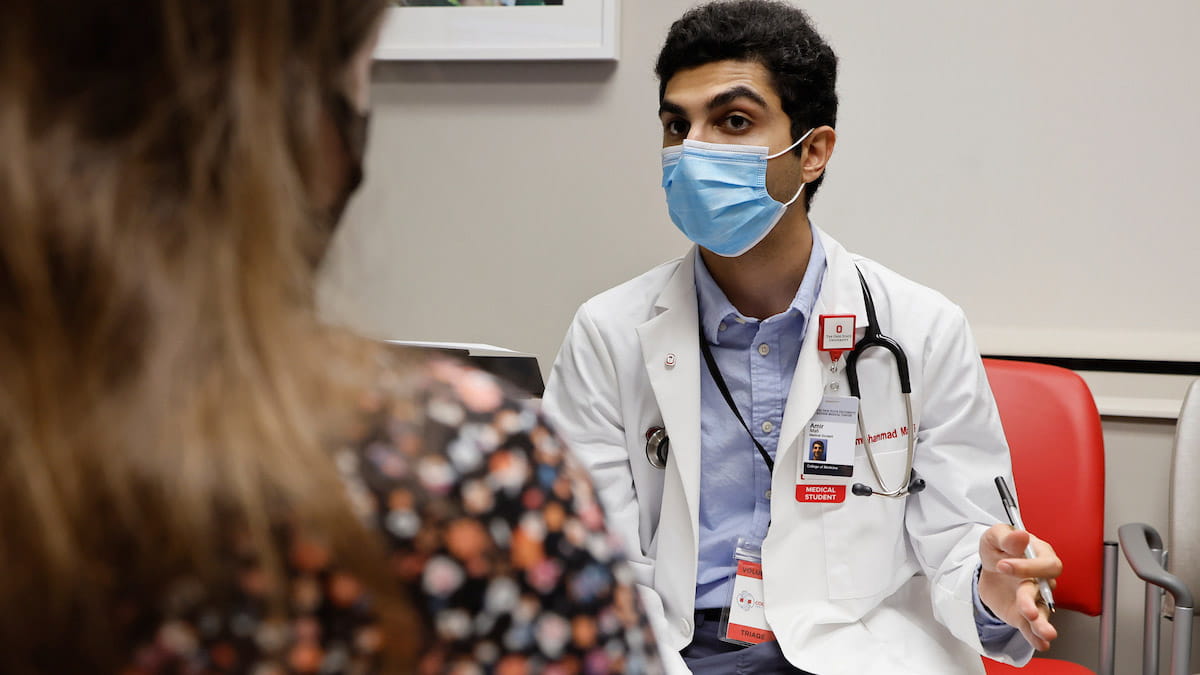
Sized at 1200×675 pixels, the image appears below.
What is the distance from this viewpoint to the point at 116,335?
1.25ft

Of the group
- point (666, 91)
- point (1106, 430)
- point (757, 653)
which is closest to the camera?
point (757, 653)

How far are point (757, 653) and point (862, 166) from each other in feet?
3.83

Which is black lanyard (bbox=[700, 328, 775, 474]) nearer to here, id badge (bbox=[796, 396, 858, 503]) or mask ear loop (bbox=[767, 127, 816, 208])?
id badge (bbox=[796, 396, 858, 503])

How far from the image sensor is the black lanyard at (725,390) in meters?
1.45

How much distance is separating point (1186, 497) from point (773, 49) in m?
1.17

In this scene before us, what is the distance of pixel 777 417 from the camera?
148cm

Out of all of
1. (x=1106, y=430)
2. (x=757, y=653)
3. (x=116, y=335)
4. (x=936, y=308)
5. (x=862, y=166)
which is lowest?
(x=757, y=653)

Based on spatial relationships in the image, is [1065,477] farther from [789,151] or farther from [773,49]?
[773,49]

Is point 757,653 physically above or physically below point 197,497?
below

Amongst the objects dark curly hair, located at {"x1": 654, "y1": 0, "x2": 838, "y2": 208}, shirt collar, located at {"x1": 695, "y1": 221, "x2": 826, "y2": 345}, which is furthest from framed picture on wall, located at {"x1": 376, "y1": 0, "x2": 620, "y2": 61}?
shirt collar, located at {"x1": 695, "y1": 221, "x2": 826, "y2": 345}

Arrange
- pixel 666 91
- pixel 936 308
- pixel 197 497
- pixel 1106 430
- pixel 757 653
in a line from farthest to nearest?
pixel 1106 430 → pixel 666 91 → pixel 936 308 → pixel 757 653 → pixel 197 497

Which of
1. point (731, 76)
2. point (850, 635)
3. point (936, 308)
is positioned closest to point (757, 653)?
point (850, 635)

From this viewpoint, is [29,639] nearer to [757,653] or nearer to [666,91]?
[757,653]

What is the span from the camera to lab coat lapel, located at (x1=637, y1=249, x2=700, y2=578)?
143 cm
